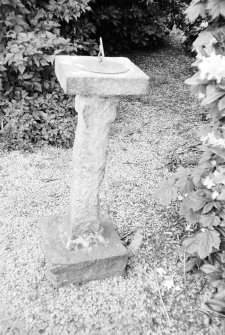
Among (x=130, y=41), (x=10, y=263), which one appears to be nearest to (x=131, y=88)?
(x=10, y=263)

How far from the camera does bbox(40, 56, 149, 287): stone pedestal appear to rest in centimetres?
194

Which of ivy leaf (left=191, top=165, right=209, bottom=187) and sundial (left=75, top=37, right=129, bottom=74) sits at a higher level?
sundial (left=75, top=37, right=129, bottom=74)

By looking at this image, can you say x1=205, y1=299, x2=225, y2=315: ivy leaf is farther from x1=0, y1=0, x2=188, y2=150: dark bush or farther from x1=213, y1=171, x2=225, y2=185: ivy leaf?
x1=0, y1=0, x2=188, y2=150: dark bush

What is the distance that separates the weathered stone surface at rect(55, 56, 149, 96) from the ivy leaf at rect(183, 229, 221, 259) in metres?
0.98

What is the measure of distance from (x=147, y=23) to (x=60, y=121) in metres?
3.55

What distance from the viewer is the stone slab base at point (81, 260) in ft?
7.68

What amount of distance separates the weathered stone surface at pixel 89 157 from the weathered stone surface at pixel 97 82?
0.10 meters

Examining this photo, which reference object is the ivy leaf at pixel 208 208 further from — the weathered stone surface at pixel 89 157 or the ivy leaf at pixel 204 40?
the ivy leaf at pixel 204 40

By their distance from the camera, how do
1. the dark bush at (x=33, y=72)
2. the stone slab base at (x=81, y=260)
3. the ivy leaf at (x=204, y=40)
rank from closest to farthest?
the ivy leaf at (x=204, y=40) < the stone slab base at (x=81, y=260) < the dark bush at (x=33, y=72)

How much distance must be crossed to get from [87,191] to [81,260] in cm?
45

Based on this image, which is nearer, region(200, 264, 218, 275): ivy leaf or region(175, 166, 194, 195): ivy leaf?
region(200, 264, 218, 275): ivy leaf

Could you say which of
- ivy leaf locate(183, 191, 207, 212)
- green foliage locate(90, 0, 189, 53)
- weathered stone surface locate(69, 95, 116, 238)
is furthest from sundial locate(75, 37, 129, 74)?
green foliage locate(90, 0, 189, 53)

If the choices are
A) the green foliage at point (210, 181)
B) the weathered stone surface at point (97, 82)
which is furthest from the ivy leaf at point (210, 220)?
the weathered stone surface at point (97, 82)

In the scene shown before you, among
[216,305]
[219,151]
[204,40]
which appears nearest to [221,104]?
[219,151]
